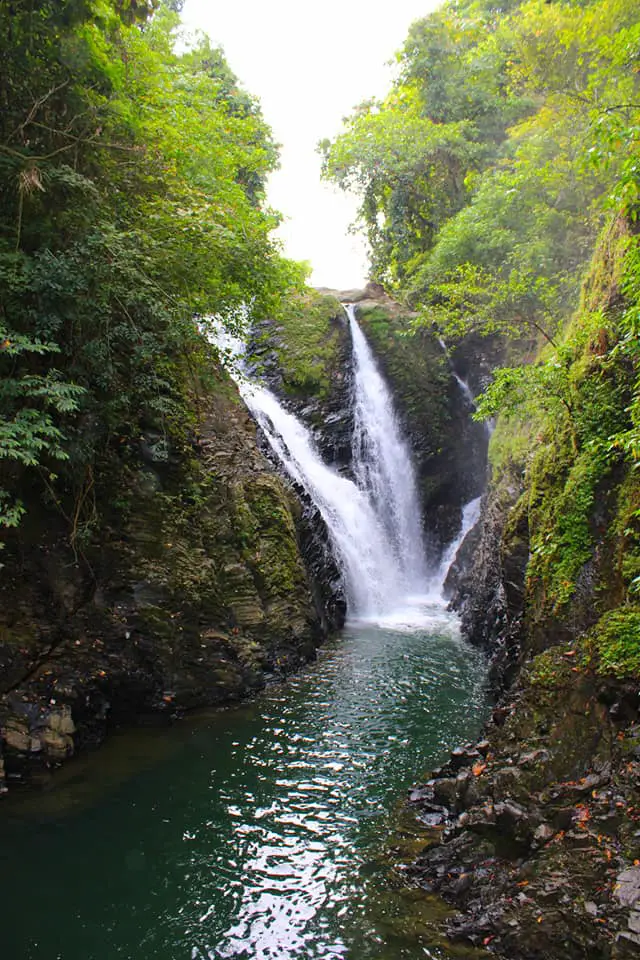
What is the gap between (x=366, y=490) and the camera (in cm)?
1717

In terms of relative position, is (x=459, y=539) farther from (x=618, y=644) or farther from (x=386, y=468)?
(x=618, y=644)

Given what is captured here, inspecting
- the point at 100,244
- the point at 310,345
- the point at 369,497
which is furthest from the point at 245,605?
the point at 310,345

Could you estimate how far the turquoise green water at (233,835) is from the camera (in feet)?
14.1

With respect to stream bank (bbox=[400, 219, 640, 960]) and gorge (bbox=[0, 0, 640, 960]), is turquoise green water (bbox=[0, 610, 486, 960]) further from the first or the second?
stream bank (bbox=[400, 219, 640, 960])

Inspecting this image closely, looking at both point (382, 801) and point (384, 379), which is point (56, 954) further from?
point (384, 379)

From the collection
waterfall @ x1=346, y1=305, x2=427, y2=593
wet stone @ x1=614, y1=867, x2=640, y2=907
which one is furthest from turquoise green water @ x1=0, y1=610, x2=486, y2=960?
waterfall @ x1=346, y1=305, x2=427, y2=593

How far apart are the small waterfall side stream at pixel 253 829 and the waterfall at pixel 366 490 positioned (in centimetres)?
400

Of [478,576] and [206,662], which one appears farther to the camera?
[478,576]

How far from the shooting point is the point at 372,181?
22.2m

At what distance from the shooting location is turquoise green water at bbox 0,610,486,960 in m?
4.30

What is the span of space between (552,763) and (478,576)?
8.33 m

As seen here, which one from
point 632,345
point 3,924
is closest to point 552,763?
point 632,345

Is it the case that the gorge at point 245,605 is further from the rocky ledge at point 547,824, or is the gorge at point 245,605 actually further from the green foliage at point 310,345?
the green foliage at point 310,345

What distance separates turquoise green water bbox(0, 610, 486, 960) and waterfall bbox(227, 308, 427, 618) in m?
5.62
